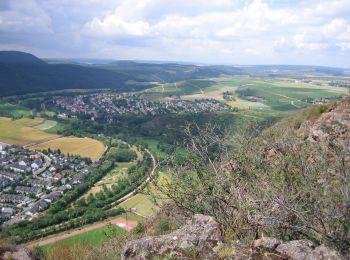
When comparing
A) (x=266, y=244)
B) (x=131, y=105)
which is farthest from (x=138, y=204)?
(x=131, y=105)

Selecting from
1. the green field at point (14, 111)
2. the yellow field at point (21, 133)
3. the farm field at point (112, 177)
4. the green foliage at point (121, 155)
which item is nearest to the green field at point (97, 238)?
the farm field at point (112, 177)

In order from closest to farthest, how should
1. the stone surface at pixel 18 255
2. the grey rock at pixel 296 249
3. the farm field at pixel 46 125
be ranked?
the grey rock at pixel 296 249 → the stone surface at pixel 18 255 → the farm field at pixel 46 125

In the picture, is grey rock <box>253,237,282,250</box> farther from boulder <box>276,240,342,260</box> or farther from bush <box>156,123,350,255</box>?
bush <box>156,123,350,255</box>

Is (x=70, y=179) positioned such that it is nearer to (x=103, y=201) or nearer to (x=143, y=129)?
(x=103, y=201)

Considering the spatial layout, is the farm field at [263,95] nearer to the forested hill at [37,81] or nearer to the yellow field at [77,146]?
the forested hill at [37,81]

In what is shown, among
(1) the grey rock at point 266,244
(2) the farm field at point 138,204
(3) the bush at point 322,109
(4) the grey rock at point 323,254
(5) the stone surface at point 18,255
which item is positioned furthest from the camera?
(2) the farm field at point 138,204
